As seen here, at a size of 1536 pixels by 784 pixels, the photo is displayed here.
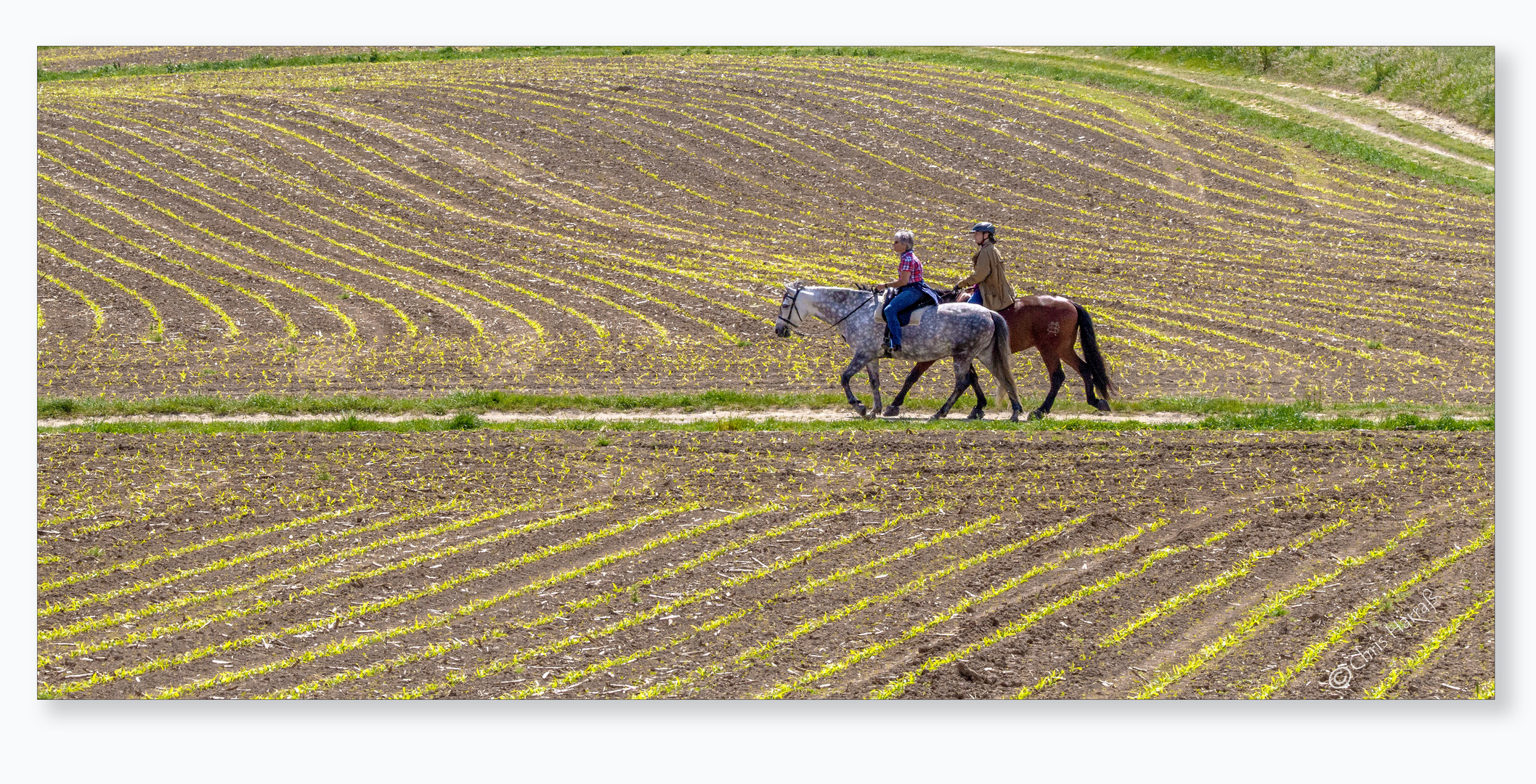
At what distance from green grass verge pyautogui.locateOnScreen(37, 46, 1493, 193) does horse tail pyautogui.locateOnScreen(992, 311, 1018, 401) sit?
19.2 meters

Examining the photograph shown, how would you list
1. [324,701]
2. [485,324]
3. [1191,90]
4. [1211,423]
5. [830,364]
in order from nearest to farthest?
[324,701] → [1211,423] → [830,364] → [485,324] → [1191,90]

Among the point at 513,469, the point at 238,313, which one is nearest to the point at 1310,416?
the point at 513,469

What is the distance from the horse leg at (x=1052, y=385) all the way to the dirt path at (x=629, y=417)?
28cm

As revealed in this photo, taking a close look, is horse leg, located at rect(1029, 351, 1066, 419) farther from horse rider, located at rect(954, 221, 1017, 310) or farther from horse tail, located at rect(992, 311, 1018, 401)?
horse rider, located at rect(954, 221, 1017, 310)

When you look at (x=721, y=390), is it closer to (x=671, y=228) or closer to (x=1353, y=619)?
(x=1353, y=619)

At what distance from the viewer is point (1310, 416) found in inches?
758

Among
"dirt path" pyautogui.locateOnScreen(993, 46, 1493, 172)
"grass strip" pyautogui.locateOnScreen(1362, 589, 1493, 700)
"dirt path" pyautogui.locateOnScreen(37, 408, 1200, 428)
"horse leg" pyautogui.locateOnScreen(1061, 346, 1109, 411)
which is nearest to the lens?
"grass strip" pyautogui.locateOnScreen(1362, 589, 1493, 700)

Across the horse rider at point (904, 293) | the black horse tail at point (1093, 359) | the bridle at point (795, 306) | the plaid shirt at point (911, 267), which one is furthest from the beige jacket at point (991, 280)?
the bridle at point (795, 306)

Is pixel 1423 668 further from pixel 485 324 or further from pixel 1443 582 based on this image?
pixel 485 324

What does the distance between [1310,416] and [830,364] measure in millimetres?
7851

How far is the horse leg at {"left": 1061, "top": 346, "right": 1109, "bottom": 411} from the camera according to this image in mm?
20125

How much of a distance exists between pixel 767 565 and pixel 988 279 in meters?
7.63

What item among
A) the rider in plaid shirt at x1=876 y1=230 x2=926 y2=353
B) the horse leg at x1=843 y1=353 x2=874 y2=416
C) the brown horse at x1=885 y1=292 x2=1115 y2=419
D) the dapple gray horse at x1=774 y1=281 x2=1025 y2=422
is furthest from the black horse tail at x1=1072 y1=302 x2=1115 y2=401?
the horse leg at x1=843 y1=353 x2=874 y2=416

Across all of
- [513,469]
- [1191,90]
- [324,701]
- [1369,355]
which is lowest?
[324,701]
